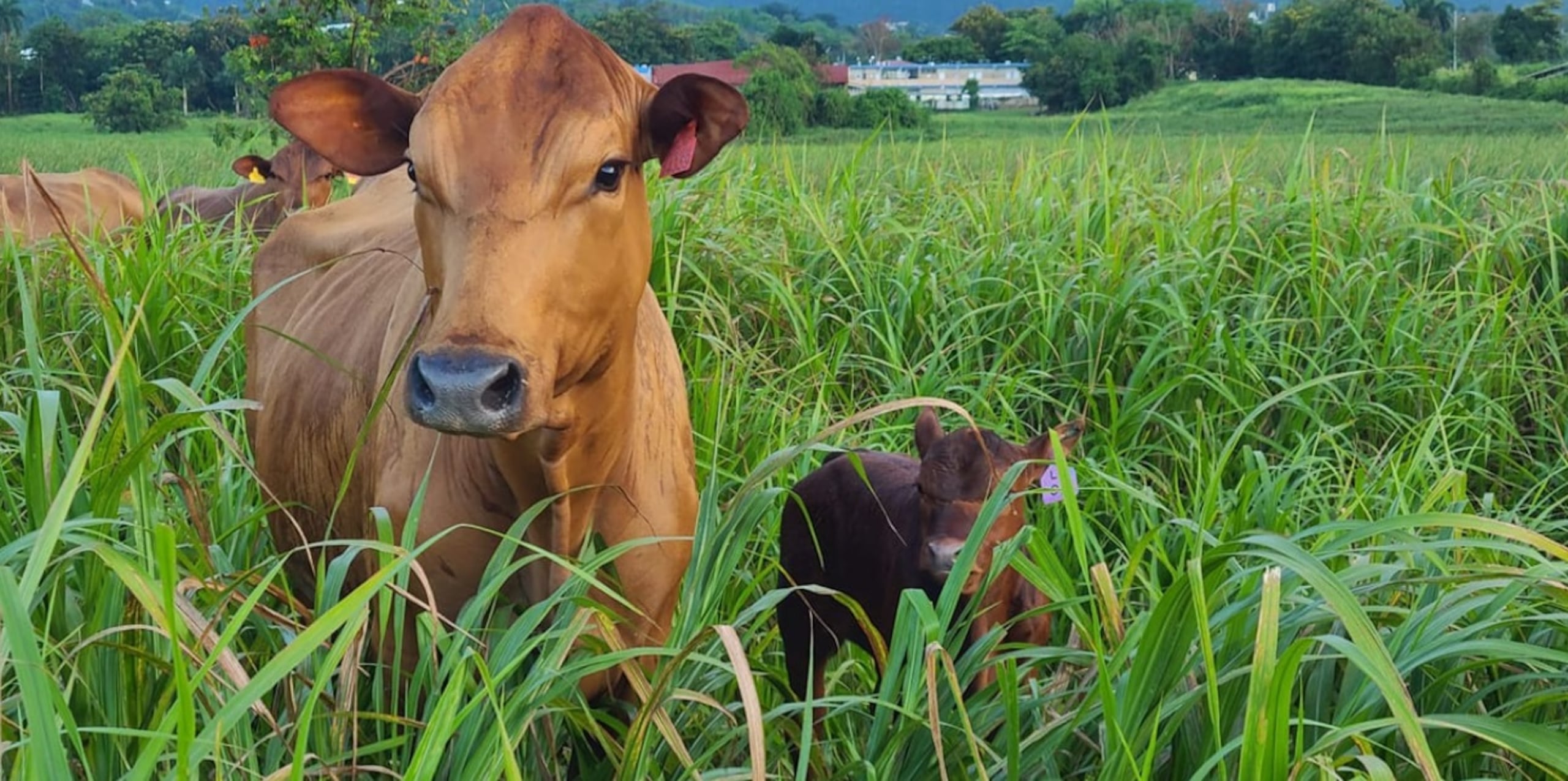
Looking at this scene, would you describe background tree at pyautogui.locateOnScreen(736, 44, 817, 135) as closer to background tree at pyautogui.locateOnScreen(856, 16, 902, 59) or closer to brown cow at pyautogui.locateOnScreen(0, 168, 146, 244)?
brown cow at pyautogui.locateOnScreen(0, 168, 146, 244)

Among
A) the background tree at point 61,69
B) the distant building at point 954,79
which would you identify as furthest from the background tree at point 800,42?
the background tree at point 61,69

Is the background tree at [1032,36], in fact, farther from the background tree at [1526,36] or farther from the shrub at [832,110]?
the shrub at [832,110]

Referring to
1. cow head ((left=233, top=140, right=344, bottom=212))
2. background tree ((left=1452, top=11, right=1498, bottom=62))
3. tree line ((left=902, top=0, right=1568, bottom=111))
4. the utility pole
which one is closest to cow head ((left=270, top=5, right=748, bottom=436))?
cow head ((left=233, top=140, right=344, bottom=212))

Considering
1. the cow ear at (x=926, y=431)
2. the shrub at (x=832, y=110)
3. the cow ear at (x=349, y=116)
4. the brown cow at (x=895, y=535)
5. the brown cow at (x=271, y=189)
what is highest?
the shrub at (x=832, y=110)

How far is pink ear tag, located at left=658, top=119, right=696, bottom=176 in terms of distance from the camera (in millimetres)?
2591

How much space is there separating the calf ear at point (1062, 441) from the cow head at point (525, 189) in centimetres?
100

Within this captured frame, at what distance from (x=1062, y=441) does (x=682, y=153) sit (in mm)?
1186

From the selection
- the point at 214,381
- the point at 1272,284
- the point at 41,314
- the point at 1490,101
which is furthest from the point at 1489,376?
the point at 1490,101

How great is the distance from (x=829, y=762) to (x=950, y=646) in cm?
42

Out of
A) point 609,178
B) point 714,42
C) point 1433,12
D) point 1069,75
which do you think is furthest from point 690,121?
point 1433,12

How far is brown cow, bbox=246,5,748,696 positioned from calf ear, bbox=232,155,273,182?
19.9ft

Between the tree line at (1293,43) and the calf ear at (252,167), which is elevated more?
the tree line at (1293,43)

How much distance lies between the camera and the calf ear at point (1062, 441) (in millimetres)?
3201

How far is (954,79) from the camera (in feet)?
91.7
